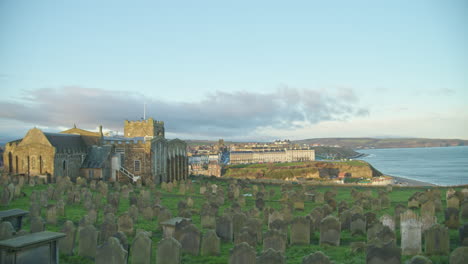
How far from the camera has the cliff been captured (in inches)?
3917

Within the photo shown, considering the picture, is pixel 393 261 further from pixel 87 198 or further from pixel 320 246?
pixel 87 198

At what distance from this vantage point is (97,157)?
113ft

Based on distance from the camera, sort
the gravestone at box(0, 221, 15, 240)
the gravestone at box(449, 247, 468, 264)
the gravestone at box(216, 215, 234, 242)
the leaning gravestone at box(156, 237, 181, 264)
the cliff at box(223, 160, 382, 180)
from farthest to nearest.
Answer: the cliff at box(223, 160, 382, 180)
the gravestone at box(216, 215, 234, 242)
the gravestone at box(0, 221, 15, 240)
the leaning gravestone at box(156, 237, 181, 264)
the gravestone at box(449, 247, 468, 264)

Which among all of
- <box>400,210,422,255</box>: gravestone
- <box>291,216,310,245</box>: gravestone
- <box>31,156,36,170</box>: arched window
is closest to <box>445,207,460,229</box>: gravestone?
<box>400,210,422,255</box>: gravestone

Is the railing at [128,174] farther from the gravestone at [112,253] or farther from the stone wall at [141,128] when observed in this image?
the gravestone at [112,253]

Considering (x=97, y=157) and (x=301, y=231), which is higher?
(x=97, y=157)

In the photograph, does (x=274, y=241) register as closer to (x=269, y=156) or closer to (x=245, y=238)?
(x=245, y=238)

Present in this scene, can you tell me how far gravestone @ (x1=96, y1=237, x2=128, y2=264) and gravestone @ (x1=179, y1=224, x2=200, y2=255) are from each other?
251cm

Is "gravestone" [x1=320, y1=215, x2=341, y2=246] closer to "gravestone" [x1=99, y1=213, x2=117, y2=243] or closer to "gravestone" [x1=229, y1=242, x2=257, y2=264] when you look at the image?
"gravestone" [x1=229, y1=242, x2=257, y2=264]

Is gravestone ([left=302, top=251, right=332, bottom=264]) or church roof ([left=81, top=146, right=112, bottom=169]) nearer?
gravestone ([left=302, top=251, right=332, bottom=264])

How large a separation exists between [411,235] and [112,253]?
828 cm

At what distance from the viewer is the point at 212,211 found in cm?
1562

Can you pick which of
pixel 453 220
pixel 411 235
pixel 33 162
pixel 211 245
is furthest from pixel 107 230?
pixel 33 162

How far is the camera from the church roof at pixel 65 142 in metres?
32.0
